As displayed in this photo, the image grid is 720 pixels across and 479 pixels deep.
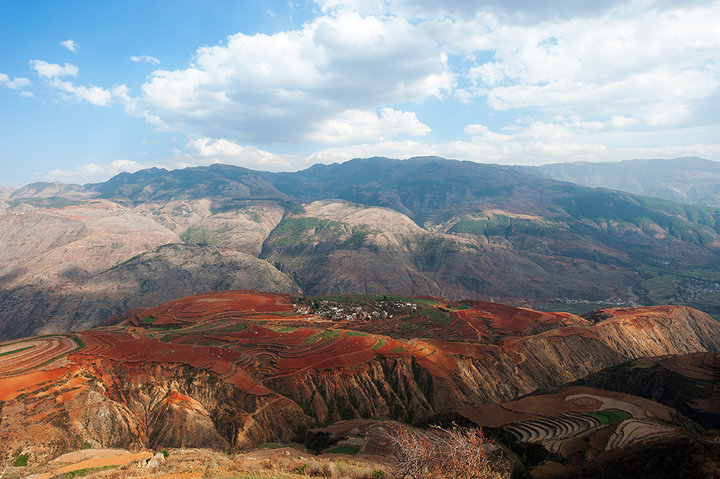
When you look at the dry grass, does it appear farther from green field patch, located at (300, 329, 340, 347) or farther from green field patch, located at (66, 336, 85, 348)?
green field patch, located at (66, 336, 85, 348)

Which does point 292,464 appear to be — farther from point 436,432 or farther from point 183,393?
point 183,393

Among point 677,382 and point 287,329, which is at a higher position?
point 287,329

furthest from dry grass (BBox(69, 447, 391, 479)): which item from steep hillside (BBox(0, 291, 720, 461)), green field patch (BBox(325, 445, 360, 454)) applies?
steep hillside (BBox(0, 291, 720, 461))

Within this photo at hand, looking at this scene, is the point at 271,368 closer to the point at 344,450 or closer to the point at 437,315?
the point at 344,450

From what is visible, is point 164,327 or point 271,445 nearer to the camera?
point 271,445

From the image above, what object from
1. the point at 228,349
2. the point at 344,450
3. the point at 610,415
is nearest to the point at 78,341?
the point at 228,349

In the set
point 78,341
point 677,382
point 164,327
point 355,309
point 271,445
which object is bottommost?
point 271,445

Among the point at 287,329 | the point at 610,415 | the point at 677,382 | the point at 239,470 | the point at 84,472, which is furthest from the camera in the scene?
the point at 287,329
